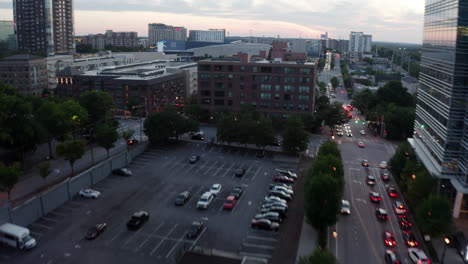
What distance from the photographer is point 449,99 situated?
33938 millimetres

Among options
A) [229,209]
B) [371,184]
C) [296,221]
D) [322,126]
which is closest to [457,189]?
[371,184]

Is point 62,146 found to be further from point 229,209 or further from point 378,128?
point 378,128

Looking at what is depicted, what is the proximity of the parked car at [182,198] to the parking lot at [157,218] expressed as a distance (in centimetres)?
45

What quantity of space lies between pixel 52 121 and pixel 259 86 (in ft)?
126

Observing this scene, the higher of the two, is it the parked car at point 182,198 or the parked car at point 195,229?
the parked car at point 182,198

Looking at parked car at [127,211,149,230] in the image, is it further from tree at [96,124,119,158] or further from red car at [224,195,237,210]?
tree at [96,124,119,158]

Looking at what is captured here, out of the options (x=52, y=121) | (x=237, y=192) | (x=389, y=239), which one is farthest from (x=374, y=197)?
(x=52, y=121)

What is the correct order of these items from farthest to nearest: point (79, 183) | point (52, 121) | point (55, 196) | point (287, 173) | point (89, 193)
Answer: point (52, 121), point (287, 173), point (79, 183), point (89, 193), point (55, 196)

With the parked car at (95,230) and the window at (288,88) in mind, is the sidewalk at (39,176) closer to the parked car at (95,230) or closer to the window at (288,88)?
the parked car at (95,230)

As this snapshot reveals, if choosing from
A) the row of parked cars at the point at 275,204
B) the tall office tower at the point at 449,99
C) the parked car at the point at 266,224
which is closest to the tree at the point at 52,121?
the row of parked cars at the point at 275,204

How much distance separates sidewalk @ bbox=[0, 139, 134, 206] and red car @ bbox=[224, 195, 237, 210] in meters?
20.1

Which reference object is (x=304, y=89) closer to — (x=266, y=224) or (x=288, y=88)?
(x=288, y=88)

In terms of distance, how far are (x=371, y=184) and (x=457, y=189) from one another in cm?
1095

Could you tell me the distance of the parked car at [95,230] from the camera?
29047 mm
